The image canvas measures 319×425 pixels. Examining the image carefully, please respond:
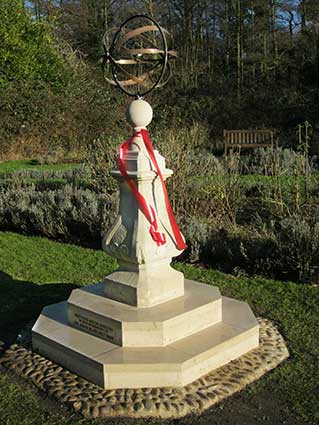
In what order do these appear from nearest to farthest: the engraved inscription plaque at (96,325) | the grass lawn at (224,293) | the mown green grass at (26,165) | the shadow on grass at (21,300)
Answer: the grass lawn at (224,293) → the engraved inscription plaque at (96,325) → the shadow on grass at (21,300) → the mown green grass at (26,165)

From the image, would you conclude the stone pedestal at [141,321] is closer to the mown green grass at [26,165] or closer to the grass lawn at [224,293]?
the grass lawn at [224,293]

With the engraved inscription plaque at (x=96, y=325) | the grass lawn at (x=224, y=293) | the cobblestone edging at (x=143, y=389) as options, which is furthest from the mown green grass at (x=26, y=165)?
the cobblestone edging at (x=143, y=389)

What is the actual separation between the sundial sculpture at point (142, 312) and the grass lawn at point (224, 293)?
37 centimetres

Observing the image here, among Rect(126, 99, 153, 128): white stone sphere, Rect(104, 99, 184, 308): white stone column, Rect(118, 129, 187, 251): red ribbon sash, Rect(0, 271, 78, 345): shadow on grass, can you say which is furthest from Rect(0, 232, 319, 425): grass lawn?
Rect(126, 99, 153, 128): white stone sphere

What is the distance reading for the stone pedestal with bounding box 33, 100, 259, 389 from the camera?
3.55m

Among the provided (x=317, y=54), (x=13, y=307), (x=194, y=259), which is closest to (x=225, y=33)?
(x=317, y=54)

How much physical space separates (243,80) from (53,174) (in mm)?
Result: 15760

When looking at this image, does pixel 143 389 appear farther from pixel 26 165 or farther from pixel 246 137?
pixel 246 137

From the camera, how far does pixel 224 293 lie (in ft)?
18.0

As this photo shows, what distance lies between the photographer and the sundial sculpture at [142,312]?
3.58 meters

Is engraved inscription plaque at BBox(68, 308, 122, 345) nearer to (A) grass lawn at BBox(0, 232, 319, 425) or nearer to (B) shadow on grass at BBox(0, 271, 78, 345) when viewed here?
(A) grass lawn at BBox(0, 232, 319, 425)

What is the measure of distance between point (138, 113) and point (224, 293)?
2480mm

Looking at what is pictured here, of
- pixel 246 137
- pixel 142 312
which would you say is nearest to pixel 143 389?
pixel 142 312

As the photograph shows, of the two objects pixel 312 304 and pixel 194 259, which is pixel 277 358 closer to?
pixel 312 304
